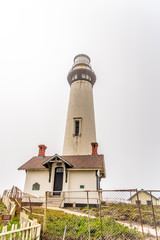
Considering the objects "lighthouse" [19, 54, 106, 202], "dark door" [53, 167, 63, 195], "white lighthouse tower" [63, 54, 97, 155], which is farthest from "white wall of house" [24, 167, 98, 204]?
"white lighthouse tower" [63, 54, 97, 155]

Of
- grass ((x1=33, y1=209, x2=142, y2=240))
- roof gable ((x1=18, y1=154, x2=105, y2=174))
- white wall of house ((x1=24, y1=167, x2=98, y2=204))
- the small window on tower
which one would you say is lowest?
grass ((x1=33, y1=209, x2=142, y2=240))

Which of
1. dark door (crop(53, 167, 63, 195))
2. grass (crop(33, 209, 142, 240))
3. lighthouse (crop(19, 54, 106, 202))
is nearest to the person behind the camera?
grass (crop(33, 209, 142, 240))

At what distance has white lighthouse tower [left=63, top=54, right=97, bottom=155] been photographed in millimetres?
23188

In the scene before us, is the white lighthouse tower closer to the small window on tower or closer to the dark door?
the small window on tower

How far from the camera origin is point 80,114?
25.2 m

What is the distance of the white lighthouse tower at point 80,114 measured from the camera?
23.2 meters

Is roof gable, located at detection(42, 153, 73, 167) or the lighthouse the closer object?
the lighthouse

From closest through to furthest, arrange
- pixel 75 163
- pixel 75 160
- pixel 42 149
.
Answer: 1. pixel 75 163
2. pixel 75 160
3. pixel 42 149

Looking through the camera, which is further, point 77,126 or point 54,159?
point 77,126

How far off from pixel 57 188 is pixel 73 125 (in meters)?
9.19

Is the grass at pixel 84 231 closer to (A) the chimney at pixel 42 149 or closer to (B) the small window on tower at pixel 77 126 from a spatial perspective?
(A) the chimney at pixel 42 149

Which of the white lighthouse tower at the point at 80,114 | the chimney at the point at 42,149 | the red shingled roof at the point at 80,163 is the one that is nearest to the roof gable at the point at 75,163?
the red shingled roof at the point at 80,163

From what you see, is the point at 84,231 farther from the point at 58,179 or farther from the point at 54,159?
the point at 54,159

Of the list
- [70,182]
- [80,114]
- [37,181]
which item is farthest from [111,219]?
[80,114]
